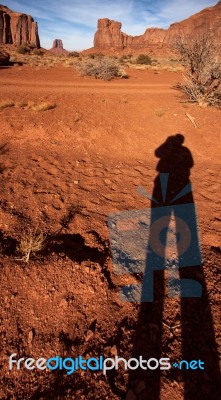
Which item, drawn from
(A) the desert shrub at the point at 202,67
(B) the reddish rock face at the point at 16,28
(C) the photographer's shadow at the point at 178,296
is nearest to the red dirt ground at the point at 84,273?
(C) the photographer's shadow at the point at 178,296

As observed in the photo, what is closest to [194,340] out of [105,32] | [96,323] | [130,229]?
[96,323]

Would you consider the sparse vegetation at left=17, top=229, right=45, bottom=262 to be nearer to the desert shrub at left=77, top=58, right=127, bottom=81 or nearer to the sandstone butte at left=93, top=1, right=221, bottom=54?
the desert shrub at left=77, top=58, right=127, bottom=81

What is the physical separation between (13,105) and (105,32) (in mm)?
85353

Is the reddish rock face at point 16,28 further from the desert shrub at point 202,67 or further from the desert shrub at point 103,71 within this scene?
the desert shrub at point 202,67

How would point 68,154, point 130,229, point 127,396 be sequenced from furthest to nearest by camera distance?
point 68,154 < point 130,229 < point 127,396

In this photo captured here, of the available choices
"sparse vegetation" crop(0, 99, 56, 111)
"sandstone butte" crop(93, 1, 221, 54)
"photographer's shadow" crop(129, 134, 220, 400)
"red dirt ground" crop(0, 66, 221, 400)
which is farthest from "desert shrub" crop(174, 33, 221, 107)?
"sandstone butte" crop(93, 1, 221, 54)

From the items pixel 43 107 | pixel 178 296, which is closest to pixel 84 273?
pixel 178 296

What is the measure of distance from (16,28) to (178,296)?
81.7m

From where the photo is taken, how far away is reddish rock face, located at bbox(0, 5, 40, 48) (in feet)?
202

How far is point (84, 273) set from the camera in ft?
9.40

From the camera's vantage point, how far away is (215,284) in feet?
9.85

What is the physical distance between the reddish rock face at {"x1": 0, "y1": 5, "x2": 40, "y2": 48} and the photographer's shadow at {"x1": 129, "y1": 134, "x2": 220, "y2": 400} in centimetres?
7344

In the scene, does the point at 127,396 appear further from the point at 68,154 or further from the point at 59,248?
the point at 68,154

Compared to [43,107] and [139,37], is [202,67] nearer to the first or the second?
[43,107]
